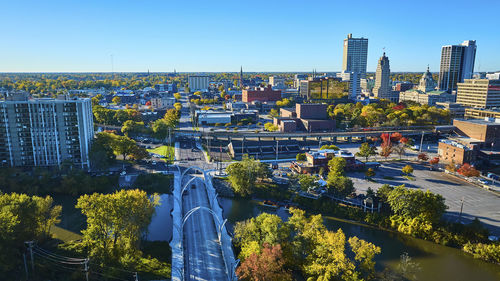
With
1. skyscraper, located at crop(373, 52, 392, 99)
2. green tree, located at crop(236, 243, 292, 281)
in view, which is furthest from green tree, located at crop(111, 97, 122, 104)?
green tree, located at crop(236, 243, 292, 281)

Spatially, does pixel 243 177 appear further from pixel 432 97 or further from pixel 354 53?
pixel 354 53

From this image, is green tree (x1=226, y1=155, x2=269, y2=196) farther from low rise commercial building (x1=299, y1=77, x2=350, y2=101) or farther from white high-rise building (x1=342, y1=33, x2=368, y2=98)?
white high-rise building (x1=342, y1=33, x2=368, y2=98)

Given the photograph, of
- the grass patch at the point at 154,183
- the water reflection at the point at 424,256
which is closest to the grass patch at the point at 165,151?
the grass patch at the point at 154,183

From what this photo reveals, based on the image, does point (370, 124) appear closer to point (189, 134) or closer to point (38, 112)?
point (189, 134)

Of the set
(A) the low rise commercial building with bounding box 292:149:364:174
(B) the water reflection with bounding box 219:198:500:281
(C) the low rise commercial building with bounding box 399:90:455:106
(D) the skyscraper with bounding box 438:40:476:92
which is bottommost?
(B) the water reflection with bounding box 219:198:500:281

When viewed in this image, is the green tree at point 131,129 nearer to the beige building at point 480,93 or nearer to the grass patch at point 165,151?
the grass patch at point 165,151

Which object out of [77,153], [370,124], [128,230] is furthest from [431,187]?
[77,153]

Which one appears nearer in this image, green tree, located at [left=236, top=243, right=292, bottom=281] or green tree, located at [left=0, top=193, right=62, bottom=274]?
green tree, located at [left=236, top=243, right=292, bottom=281]

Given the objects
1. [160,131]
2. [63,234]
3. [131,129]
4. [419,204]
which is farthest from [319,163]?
[131,129]
